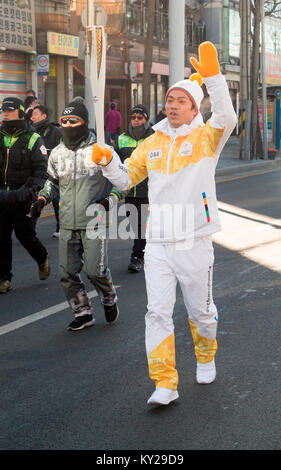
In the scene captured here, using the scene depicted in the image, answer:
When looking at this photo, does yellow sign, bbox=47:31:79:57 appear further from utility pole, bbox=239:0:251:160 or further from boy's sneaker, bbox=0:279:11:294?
→ boy's sneaker, bbox=0:279:11:294

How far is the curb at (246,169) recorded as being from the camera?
66.7ft

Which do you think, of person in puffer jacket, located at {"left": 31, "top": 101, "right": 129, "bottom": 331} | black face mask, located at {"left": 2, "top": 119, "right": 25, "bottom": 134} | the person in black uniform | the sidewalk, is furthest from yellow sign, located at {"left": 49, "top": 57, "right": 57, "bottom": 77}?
person in puffer jacket, located at {"left": 31, "top": 101, "right": 129, "bottom": 331}

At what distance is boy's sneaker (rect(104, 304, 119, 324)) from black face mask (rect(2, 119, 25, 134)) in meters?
2.18

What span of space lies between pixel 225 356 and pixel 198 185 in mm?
1434

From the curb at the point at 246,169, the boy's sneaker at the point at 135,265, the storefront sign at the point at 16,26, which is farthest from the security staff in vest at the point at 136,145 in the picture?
the storefront sign at the point at 16,26

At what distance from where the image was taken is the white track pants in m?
4.41

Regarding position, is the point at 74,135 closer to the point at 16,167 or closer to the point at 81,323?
the point at 81,323

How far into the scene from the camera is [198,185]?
4.41 metres

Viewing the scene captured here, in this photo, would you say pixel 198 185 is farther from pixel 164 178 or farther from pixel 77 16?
pixel 77 16

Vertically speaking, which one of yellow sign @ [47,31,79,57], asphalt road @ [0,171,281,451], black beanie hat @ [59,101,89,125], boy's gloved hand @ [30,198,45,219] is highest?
yellow sign @ [47,31,79,57]

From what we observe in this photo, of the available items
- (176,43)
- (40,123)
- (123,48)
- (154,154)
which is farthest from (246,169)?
(154,154)

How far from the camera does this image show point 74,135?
5.80 meters

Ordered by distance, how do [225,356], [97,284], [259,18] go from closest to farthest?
[225,356]
[97,284]
[259,18]

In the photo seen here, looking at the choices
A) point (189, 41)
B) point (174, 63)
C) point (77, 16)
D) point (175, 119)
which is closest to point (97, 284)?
point (175, 119)
